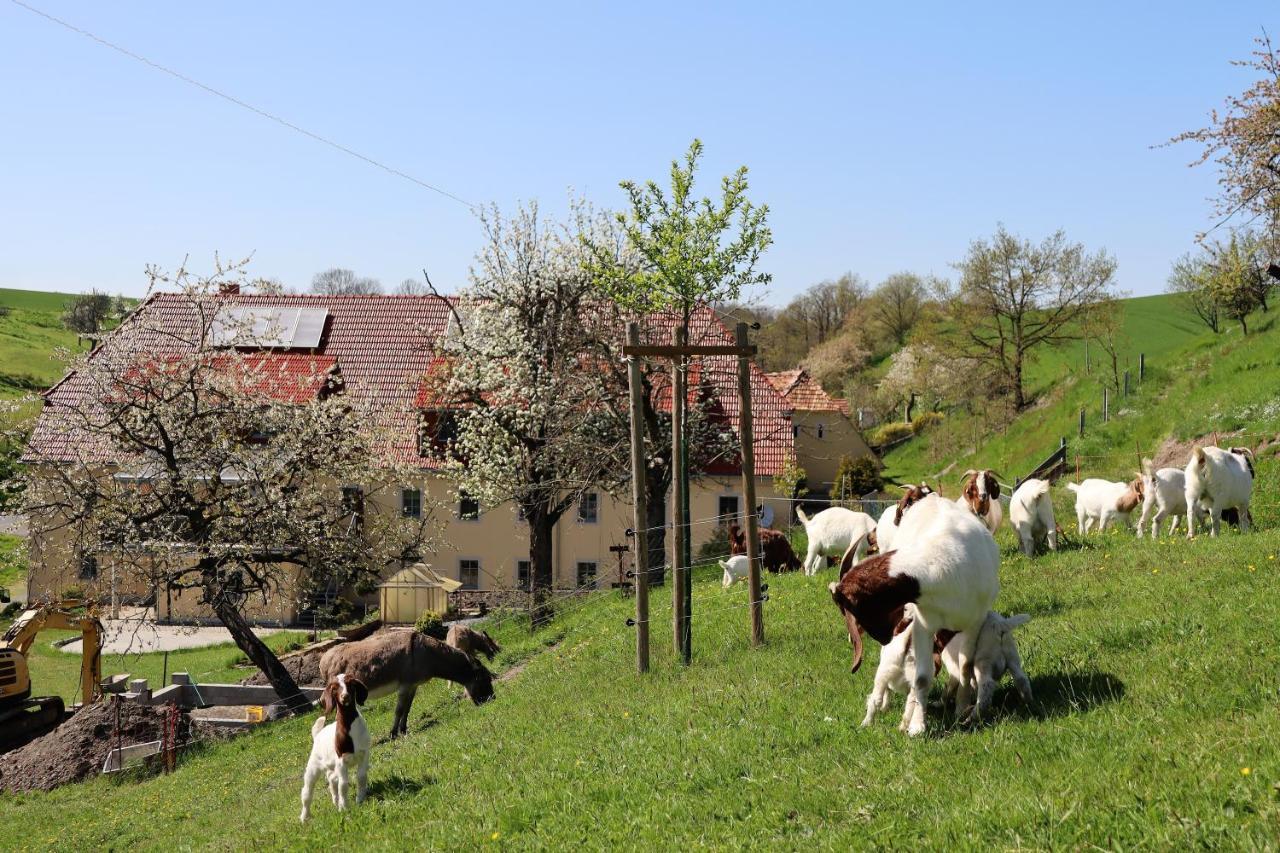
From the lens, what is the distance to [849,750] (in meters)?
9.10

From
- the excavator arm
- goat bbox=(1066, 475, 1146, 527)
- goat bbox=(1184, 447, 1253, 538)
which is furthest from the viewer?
the excavator arm

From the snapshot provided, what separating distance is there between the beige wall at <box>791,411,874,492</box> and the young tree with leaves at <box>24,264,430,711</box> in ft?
104

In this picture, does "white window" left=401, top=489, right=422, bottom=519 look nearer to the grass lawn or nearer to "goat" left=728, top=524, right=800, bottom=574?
"goat" left=728, top=524, right=800, bottom=574

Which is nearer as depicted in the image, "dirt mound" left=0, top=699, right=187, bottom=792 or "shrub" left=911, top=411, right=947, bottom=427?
"dirt mound" left=0, top=699, right=187, bottom=792

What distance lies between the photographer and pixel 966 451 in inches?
2366

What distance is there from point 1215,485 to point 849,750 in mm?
10358

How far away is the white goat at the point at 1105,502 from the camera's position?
64.9 feet

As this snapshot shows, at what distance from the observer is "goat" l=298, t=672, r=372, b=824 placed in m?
11.6

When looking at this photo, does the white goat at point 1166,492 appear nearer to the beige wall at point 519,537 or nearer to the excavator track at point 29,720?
the excavator track at point 29,720

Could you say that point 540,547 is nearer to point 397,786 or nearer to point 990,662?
point 397,786

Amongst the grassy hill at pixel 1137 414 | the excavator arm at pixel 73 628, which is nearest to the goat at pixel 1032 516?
the grassy hill at pixel 1137 414

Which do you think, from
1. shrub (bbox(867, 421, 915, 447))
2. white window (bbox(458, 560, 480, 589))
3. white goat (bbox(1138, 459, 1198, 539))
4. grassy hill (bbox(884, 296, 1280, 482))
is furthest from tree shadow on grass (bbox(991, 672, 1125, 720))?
shrub (bbox(867, 421, 915, 447))

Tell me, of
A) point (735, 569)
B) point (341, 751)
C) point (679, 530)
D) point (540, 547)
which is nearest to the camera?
point (341, 751)

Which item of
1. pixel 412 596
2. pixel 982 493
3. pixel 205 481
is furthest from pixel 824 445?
pixel 982 493
